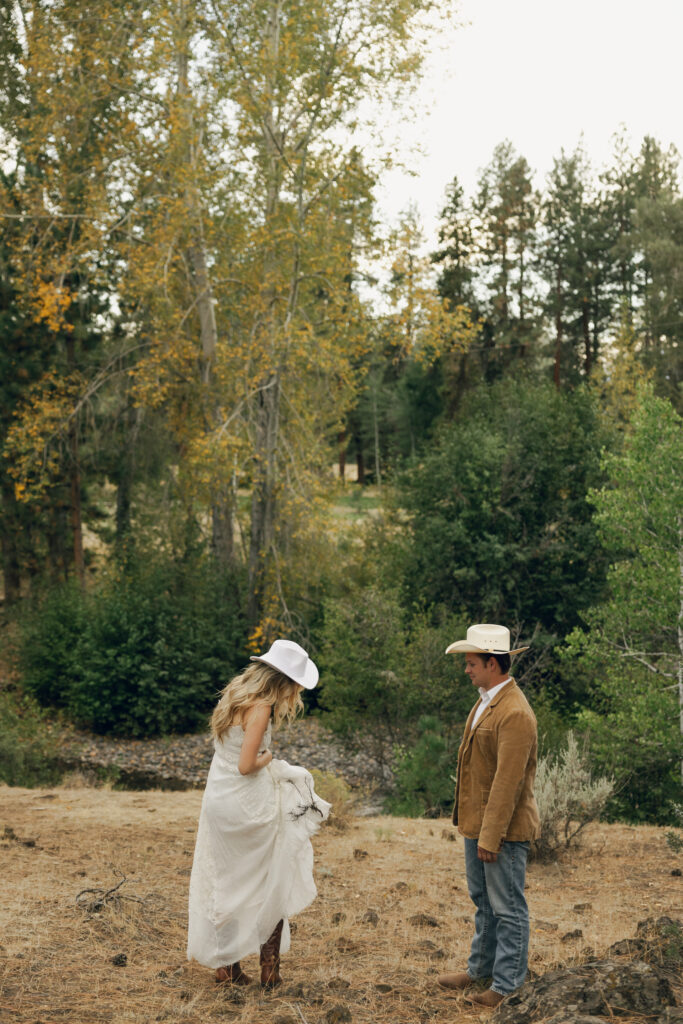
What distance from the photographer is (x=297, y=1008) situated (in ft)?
14.1

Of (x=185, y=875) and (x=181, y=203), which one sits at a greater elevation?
(x=181, y=203)

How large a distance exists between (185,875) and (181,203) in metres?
13.2

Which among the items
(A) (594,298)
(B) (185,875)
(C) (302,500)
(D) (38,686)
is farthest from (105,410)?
(A) (594,298)

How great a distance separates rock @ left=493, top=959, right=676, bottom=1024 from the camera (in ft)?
12.1

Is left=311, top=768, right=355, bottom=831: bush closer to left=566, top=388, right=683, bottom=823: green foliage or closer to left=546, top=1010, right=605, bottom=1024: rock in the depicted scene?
left=566, top=388, right=683, bottom=823: green foliage

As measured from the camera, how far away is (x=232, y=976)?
459cm

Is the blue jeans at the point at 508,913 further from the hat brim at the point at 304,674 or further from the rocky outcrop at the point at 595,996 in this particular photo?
the hat brim at the point at 304,674

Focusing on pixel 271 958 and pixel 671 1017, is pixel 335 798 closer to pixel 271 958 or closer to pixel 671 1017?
pixel 271 958

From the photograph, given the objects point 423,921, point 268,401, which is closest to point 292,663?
point 423,921

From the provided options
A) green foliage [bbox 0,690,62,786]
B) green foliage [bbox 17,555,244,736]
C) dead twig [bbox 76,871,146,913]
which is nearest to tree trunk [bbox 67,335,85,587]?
green foliage [bbox 17,555,244,736]

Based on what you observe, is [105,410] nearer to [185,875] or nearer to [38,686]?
[38,686]

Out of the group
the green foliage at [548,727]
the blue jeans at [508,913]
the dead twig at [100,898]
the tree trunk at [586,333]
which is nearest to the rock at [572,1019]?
the blue jeans at [508,913]

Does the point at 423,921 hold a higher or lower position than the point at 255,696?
lower

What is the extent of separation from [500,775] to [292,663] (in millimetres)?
1043
